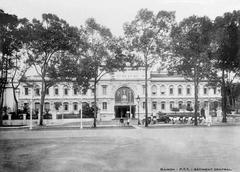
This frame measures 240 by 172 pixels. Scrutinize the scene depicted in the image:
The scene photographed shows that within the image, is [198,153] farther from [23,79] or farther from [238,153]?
[23,79]

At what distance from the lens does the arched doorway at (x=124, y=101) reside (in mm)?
74625

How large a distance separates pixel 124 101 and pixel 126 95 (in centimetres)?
133

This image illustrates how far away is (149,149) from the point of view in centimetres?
1583

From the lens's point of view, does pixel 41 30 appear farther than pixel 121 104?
No

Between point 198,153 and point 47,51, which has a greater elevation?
point 47,51

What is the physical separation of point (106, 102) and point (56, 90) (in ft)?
36.2

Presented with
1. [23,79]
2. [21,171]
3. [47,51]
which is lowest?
[21,171]

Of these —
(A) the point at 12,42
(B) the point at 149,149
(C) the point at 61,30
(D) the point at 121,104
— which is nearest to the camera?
(B) the point at 149,149

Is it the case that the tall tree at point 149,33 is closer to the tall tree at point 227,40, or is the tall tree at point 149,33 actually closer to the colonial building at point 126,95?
the tall tree at point 227,40

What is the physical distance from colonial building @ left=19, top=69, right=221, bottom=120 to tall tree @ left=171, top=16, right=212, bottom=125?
121 ft

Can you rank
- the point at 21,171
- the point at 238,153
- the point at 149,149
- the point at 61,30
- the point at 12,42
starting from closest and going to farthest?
the point at 21,171 < the point at 238,153 < the point at 149,149 < the point at 12,42 < the point at 61,30

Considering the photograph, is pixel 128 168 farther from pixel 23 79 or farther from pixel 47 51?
pixel 23 79

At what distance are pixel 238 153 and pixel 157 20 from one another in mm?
23431

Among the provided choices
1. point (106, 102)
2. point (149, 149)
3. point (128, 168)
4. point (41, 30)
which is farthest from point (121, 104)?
point (128, 168)
